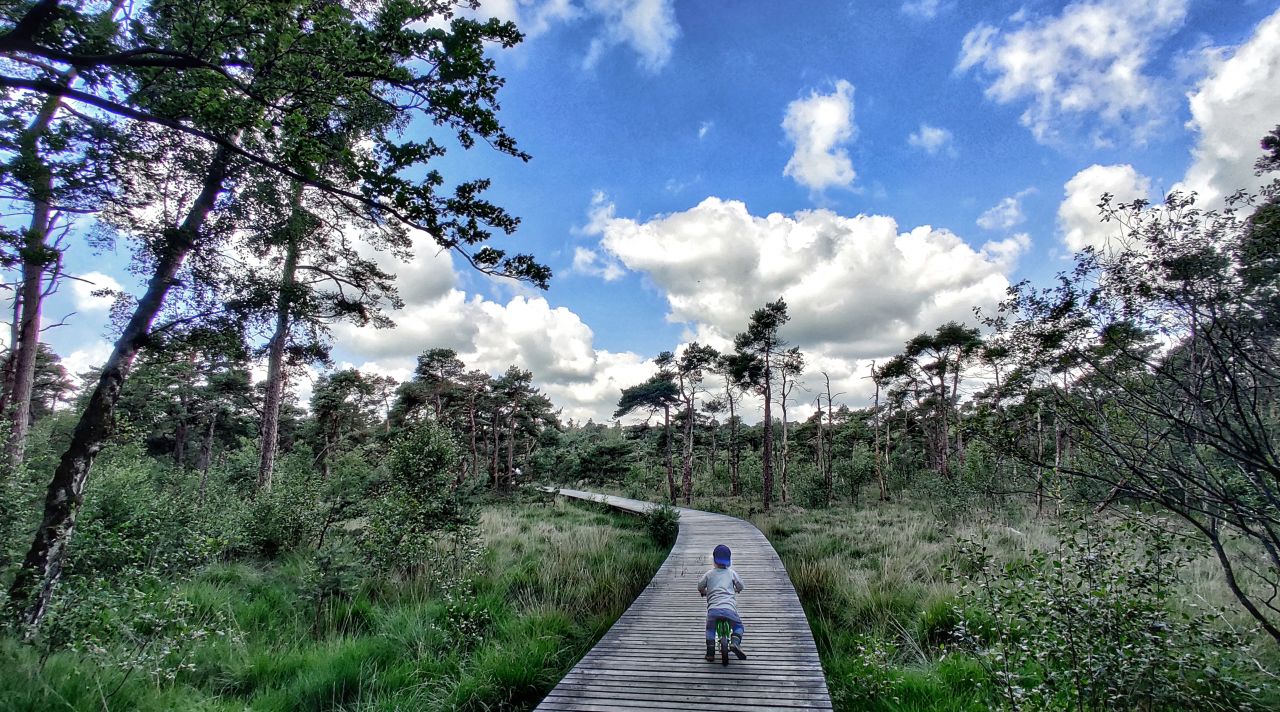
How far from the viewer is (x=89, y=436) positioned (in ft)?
18.9

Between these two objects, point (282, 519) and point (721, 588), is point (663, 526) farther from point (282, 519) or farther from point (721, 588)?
point (282, 519)

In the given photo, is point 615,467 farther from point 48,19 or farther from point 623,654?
point 48,19

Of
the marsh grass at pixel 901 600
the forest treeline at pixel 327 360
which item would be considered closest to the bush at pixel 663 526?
the forest treeline at pixel 327 360

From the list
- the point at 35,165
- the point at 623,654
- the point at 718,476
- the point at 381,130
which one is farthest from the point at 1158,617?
the point at 718,476

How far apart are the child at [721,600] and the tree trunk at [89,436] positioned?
22.6 feet

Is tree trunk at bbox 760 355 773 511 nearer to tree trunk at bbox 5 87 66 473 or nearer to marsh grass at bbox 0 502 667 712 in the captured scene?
marsh grass at bbox 0 502 667 712

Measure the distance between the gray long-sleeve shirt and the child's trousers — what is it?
4 cm

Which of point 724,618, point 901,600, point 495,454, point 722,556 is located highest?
point 495,454

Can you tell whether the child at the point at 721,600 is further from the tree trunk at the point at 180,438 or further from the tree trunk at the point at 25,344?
the tree trunk at the point at 180,438

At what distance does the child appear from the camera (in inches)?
199

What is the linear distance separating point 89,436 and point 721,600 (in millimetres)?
7934

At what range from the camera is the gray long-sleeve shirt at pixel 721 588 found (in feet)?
17.1

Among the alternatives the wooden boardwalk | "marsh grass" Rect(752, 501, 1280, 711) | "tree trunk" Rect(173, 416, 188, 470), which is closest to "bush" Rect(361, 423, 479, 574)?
the wooden boardwalk

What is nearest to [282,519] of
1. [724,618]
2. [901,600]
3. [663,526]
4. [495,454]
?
[663,526]
